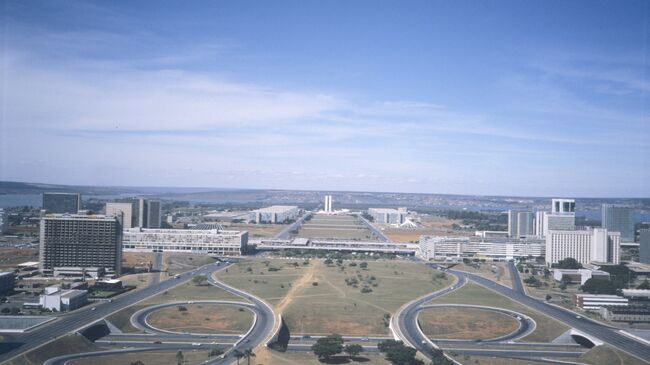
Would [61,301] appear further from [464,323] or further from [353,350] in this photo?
[464,323]

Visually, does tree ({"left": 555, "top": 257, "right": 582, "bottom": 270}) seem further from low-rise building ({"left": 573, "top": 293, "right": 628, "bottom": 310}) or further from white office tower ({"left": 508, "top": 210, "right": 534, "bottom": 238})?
white office tower ({"left": 508, "top": 210, "right": 534, "bottom": 238})

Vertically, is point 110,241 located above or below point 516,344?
above

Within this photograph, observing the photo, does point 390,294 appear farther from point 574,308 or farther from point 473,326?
point 574,308

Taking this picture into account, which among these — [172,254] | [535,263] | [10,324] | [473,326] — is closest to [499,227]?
[535,263]

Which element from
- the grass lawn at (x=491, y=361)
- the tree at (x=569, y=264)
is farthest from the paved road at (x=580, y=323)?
the tree at (x=569, y=264)

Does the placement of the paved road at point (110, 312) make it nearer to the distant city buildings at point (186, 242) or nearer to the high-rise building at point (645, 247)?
the distant city buildings at point (186, 242)

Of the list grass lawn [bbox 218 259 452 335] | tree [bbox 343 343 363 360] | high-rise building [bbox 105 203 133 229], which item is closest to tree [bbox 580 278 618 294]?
grass lawn [bbox 218 259 452 335]
